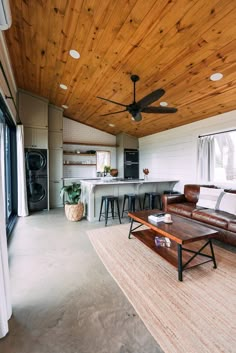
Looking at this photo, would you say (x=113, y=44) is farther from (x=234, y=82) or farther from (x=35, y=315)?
(x=35, y=315)

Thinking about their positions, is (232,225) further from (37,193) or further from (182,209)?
(37,193)

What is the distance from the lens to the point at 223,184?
13.7 feet

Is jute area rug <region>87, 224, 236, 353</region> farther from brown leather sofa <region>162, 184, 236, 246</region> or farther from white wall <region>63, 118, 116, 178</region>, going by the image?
white wall <region>63, 118, 116, 178</region>

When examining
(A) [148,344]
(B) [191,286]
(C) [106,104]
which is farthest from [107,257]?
(C) [106,104]

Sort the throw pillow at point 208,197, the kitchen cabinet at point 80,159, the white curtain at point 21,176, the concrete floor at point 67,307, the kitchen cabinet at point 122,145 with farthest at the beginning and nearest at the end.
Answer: the kitchen cabinet at point 122,145, the kitchen cabinet at point 80,159, the white curtain at point 21,176, the throw pillow at point 208,197, the concrete floor at point 67,307

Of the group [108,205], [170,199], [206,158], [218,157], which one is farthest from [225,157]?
[108,205]

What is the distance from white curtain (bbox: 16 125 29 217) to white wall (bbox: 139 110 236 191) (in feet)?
13.7

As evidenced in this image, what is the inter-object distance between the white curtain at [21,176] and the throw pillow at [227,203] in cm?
462

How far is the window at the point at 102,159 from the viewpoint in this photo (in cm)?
726

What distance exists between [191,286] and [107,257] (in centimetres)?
116

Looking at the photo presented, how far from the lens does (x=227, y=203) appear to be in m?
3.34

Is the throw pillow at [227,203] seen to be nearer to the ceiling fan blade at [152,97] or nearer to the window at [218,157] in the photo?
the window at [218,157]

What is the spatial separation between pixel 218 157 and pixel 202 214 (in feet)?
5.65

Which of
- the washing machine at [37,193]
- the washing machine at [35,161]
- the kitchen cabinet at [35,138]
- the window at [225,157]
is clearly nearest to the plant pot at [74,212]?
the washing machine at [37,193]
